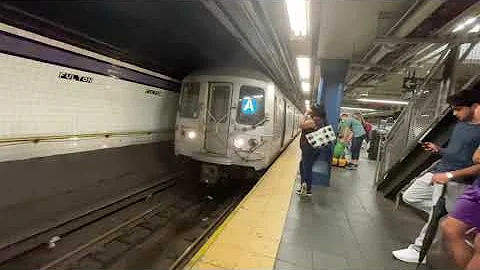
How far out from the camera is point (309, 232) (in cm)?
372

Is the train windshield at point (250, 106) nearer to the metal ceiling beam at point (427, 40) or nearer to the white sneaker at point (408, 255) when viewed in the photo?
the metal ceiling beam at point (427, 40)

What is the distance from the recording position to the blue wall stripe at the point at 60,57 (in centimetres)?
366

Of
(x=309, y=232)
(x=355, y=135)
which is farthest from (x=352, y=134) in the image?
(x=309, y=232)

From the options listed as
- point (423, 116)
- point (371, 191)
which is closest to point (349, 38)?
point (423, 116)

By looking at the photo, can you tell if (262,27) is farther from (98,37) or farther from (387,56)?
(387,56)

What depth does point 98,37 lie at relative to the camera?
16.4 ft

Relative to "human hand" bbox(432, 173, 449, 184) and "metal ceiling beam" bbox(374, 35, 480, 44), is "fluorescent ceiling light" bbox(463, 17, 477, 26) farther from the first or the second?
"human hand" bbox(432, 173, 449, 184)

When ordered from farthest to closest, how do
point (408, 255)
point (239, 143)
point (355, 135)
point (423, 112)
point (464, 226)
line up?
1. point (355, 135)
2. point (239, 143)
3. point (423, 112)
4. point (408, 255)
5. point (464, 226)

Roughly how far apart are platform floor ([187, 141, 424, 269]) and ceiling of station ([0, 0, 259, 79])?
243cm

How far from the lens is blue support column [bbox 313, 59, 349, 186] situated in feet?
20.7

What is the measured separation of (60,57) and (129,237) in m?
2.72

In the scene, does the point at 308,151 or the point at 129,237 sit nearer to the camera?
the point at 129,237

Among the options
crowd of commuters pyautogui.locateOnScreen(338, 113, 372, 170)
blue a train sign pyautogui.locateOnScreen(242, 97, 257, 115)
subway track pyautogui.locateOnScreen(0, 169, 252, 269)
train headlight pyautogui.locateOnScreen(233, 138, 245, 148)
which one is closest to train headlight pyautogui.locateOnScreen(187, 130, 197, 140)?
train headlight pyautogui.locateOnScreen(233, 138, 245, 148)

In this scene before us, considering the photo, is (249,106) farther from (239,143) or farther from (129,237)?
(129,237)
